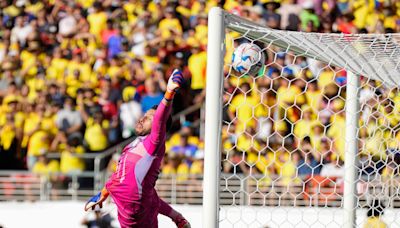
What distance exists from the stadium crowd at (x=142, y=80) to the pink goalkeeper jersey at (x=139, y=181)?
3.15 meters

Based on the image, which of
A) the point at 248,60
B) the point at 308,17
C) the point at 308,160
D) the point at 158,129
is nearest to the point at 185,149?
the point at 308,160

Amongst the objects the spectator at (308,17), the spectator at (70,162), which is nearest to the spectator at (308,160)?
the spectator at (308,17)

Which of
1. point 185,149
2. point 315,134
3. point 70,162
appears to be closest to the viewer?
point 315,134

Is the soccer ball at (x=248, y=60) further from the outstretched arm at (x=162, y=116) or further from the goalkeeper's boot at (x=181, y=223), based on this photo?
the goalkeeper's boot at (x=181, y=223)

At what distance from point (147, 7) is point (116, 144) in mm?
2444

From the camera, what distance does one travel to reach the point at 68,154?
11.5m

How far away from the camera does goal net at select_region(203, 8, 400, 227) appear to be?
6035 mm

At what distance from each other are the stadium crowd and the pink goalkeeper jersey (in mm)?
3153

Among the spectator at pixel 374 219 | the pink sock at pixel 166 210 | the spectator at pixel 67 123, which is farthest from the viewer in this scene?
the spectator at pixel 67 123

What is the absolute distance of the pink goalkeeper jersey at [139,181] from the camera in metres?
6.76

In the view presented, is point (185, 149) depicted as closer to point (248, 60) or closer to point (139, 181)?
point (139, 181)

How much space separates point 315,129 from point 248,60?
12.1ft

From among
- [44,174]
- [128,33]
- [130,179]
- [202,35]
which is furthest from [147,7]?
[130,179]

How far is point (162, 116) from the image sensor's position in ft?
21.4
